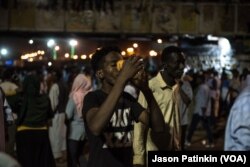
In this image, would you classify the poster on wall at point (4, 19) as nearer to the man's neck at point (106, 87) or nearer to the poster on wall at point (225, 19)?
the poster on wall at point (225, 19)

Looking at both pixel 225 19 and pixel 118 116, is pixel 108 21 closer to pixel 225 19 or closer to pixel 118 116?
pixel 225 19

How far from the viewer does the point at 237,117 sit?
142 inches

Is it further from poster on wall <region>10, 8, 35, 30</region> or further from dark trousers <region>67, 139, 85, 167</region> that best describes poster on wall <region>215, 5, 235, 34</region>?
dark trousers <region>67, 139, 85, 167</region>

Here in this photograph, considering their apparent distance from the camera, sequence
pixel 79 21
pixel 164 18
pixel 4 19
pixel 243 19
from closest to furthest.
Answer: pixel 4 19 < pixel 79 21 < pixel 164 18 < pixel 243 19

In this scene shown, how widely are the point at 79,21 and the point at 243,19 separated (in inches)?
292

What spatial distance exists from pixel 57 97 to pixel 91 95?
7699mm

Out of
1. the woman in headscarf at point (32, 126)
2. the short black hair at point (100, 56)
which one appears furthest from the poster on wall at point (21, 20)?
the short black hair at point (100, 56)

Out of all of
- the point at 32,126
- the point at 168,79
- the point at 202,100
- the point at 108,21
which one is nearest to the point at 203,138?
the point at 202,100

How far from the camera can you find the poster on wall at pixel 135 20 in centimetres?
2450

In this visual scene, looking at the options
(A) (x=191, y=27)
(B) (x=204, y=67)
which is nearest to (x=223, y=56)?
(B) (x=204, y=67)

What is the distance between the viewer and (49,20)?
2422 centimetres

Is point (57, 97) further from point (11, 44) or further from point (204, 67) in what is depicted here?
point (204, 67)

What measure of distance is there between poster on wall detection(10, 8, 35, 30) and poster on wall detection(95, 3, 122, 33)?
2771 millimetres

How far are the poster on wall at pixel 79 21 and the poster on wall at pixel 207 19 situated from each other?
4.85 metres
